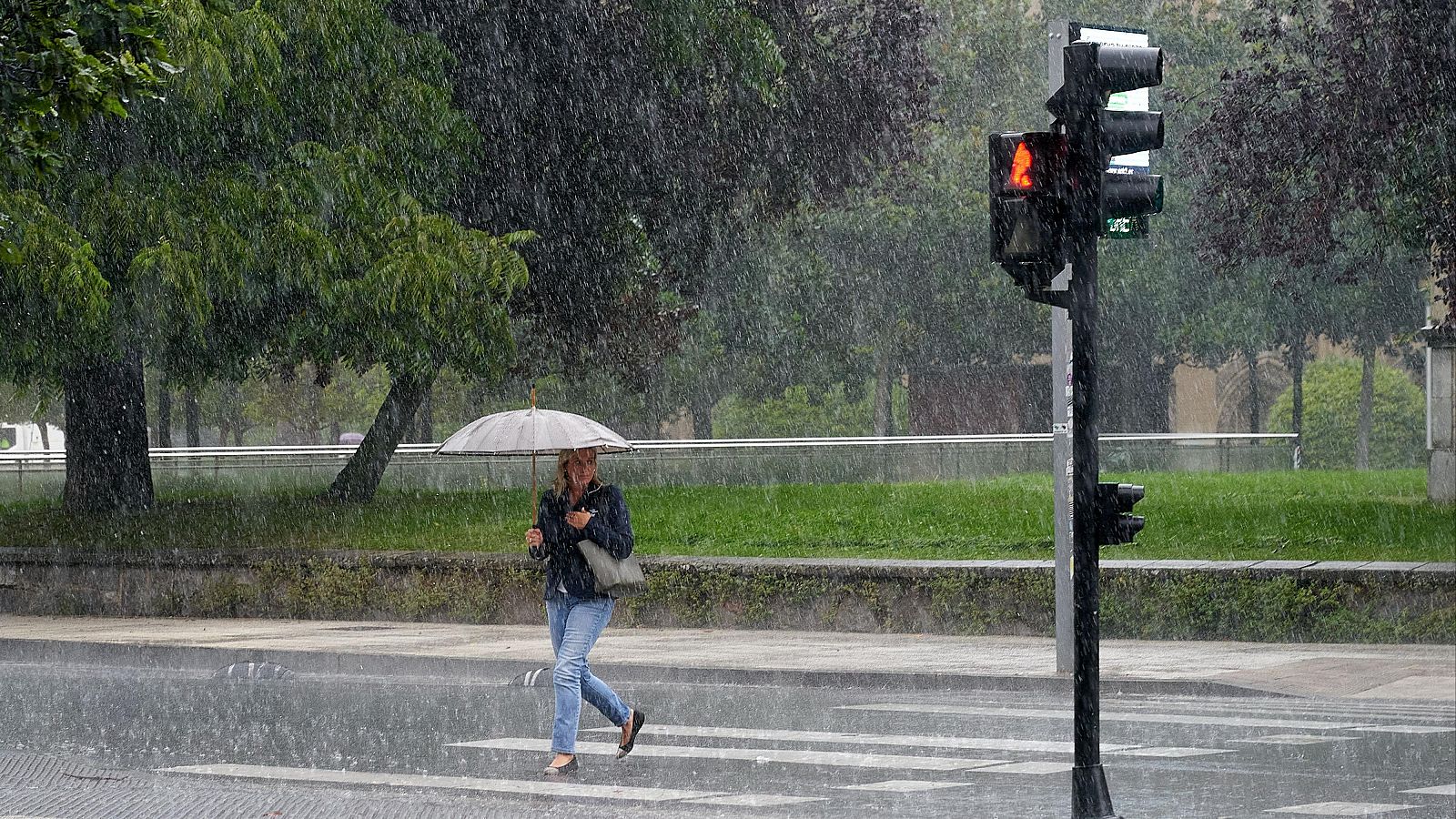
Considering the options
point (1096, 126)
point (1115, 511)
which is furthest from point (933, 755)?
point (1096, 126)

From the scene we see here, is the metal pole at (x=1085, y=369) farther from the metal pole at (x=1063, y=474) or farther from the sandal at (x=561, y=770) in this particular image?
the metal pole at (x=1063, y=474)

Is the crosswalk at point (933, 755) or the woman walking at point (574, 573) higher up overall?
the woman walking at point (574, 573)

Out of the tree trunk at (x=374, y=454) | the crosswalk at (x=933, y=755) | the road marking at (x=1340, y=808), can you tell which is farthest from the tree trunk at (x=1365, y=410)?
the road marking at (x=1340, y=808)

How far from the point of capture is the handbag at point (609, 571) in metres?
10.4

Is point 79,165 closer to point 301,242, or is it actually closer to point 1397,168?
point 301,242

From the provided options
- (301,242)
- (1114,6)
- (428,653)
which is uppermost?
(1114,6)

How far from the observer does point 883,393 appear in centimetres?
5562

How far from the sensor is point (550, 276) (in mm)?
26578

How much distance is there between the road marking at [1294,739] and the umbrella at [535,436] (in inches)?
148

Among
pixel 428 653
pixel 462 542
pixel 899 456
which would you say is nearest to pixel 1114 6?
pixel 899 456

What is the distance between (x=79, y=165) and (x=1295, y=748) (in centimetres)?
1459

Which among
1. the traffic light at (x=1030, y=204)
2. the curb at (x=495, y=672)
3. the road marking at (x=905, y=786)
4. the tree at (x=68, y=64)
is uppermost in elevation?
the tree at (x=68, y=64)

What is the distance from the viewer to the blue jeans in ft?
34.2

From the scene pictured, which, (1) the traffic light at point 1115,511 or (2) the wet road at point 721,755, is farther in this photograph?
(2) the wet road at point 721,755
